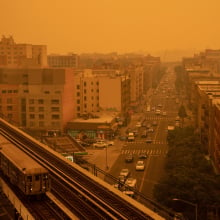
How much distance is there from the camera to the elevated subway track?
5.05 m

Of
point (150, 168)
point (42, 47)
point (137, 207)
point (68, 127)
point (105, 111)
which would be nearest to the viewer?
point (137, 207)

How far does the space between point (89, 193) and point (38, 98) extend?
34.3 ft

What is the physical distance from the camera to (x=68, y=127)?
15977mm

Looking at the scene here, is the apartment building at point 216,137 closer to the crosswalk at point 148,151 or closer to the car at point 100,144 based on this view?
the crosswalk at point 148,151

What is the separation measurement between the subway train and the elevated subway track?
331 millimetres

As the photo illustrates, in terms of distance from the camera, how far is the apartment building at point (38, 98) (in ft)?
52.0

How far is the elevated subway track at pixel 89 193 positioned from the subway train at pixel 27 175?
331 mm

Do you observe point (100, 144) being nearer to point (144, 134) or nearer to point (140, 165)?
point (144, 134)

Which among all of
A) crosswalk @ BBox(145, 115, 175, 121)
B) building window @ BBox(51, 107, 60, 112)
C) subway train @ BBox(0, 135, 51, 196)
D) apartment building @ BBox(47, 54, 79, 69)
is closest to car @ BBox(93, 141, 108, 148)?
building window @ BBox(51, 107, 60, 112)

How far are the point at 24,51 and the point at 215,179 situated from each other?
2475cm

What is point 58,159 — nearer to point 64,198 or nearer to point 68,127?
point 64,198

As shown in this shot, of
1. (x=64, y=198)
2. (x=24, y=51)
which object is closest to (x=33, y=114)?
(x=64, y=198)

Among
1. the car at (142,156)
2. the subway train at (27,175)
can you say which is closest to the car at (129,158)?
the car at (142,156)

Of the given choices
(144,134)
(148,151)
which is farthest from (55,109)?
(148,151)
